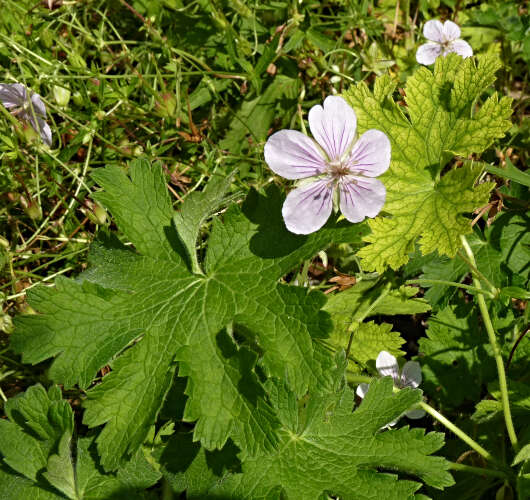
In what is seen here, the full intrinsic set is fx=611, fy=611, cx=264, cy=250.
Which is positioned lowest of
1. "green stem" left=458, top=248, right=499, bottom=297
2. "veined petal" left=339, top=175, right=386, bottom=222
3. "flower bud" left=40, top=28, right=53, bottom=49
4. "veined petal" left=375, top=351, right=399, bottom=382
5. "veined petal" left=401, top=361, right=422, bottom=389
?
"veined petal" left=401, top=361, right=422, bottom=389

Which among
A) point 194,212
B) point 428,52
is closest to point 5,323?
point 194,212

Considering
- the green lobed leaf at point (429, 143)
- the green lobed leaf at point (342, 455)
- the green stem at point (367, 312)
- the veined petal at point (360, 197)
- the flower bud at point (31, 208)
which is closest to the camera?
the veined petal at point (360, 197)

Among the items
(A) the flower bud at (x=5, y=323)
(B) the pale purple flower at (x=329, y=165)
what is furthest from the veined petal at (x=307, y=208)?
(A) the flower bud at (x=5, y=323)

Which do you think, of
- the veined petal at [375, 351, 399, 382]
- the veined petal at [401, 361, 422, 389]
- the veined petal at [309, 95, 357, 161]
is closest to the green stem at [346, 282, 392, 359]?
the veined petal at [375, 351, 399, 382]

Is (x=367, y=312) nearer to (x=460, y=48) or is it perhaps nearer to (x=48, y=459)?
(x=48, y=459)

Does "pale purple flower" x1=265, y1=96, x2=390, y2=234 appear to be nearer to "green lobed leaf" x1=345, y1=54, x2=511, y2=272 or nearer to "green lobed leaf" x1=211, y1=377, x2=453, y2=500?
"green lobed leaf" x1=345, y1=54, x2=511, y2=272

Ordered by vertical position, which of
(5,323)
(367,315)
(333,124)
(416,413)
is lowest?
(416,413)

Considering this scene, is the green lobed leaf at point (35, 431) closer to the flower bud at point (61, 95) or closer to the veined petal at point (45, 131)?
the veined petal at point (45, 131)
